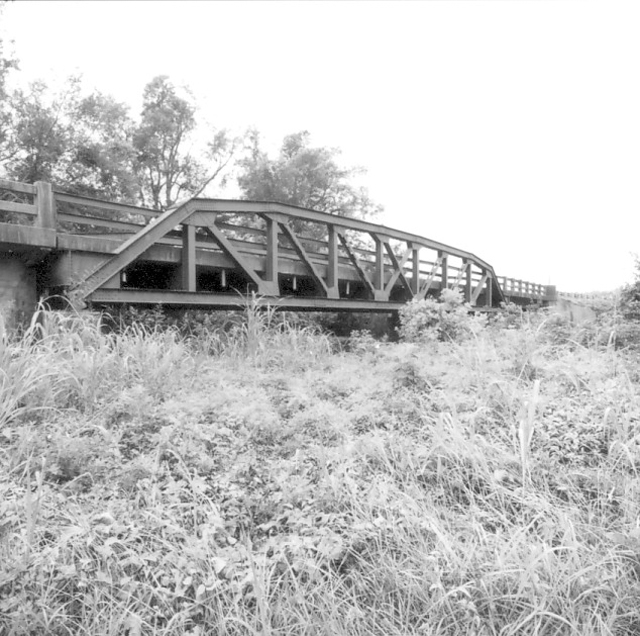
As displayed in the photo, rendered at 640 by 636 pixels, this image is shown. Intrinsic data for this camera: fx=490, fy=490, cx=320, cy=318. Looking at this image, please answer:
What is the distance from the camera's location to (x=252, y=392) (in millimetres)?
4512

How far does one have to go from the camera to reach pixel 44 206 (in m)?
6.87

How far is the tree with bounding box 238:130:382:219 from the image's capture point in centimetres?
2694

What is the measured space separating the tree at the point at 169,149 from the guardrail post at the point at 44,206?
63.6 feet

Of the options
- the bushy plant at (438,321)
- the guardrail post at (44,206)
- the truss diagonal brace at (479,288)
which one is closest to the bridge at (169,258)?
the guardrail post at (44,206)

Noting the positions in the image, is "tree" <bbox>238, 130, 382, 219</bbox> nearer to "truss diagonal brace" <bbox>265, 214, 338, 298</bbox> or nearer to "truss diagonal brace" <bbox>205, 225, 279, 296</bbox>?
"truss diagonal brace" <bbox>265, 214, 338, 298</bbox>

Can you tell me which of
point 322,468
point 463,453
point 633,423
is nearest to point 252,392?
point 322,468

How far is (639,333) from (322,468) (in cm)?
537

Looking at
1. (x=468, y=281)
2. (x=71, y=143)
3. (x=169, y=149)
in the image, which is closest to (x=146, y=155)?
(x=169, y=149)

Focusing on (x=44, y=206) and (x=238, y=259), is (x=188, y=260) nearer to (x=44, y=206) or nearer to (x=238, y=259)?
(x=238, y=259)

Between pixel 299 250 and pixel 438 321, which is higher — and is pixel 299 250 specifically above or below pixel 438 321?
above

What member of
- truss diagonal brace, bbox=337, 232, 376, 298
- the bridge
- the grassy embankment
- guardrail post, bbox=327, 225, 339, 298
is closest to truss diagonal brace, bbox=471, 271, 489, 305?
the bridge

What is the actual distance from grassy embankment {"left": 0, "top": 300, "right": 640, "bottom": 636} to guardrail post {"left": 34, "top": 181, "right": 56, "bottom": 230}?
3.09m

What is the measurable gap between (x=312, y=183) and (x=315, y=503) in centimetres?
2590

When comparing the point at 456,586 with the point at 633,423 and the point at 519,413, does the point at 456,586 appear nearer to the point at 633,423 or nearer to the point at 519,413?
the point at 519,413
